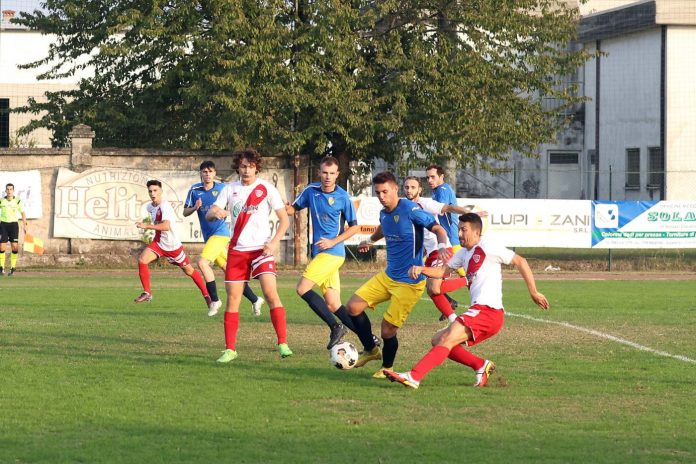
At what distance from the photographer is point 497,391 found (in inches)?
371

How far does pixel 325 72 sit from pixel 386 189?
59.1 feet

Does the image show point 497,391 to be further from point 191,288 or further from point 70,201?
point 70,201

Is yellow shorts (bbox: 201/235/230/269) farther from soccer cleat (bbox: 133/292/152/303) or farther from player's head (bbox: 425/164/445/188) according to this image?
player's head (bbox: 425/164/445/188)

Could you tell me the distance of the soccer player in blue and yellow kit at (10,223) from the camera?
26688 mm

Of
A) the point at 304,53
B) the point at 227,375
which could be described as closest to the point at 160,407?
the point at 227,375

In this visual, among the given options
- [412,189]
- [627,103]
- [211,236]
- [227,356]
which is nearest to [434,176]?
[412,189]

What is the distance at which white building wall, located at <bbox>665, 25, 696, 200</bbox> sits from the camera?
38250 millimetres

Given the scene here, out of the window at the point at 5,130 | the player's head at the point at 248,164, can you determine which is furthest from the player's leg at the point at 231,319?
the window at the point at 5,130

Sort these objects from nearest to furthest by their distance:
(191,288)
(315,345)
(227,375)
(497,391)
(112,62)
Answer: (497,391) < (227,375) < (315,345) < (191,288) < (112,62)

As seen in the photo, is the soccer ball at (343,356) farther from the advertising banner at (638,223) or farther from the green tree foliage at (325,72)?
the advertising banner at (638,223)

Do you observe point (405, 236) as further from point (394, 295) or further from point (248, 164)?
point (248, 164)

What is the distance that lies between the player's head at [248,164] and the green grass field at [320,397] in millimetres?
1750

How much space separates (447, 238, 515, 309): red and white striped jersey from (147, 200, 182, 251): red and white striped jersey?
8.77m

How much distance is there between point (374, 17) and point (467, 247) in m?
19.0
